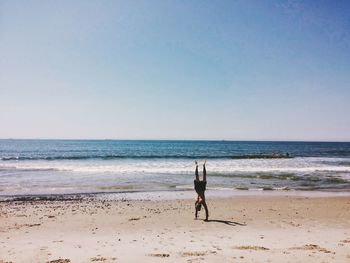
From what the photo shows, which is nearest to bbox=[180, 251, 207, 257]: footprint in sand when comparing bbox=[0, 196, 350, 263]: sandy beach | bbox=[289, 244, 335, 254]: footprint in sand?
bbox=[0, 196, 350, 263]: sandy beach

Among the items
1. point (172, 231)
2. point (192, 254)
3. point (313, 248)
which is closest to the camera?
point (192, 254)

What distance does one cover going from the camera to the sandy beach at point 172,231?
26.3 feet

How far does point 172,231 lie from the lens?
34.9 feet

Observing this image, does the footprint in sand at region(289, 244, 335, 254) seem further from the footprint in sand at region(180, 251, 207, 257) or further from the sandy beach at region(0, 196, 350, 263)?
the footprint in sand at region(180, 251, 207, 257)

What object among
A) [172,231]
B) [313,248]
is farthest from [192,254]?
[313,248]

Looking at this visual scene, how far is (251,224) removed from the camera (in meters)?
11.8

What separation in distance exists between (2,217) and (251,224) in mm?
9299

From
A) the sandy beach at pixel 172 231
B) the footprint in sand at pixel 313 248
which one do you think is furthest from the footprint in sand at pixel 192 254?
Answer: the footprint in sand at pixel 313 248

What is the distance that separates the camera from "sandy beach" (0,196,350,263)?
8016mm

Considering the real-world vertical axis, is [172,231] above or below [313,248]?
below

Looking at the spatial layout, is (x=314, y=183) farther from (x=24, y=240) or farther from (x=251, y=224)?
(x=24, y=240)

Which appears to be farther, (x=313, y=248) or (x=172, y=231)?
(x=172, y=231)

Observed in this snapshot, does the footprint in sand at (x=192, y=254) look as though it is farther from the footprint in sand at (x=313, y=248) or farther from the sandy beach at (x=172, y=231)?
the footprint in sand at (x=313, y=248)

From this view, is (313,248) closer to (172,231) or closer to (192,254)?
(192,254)
